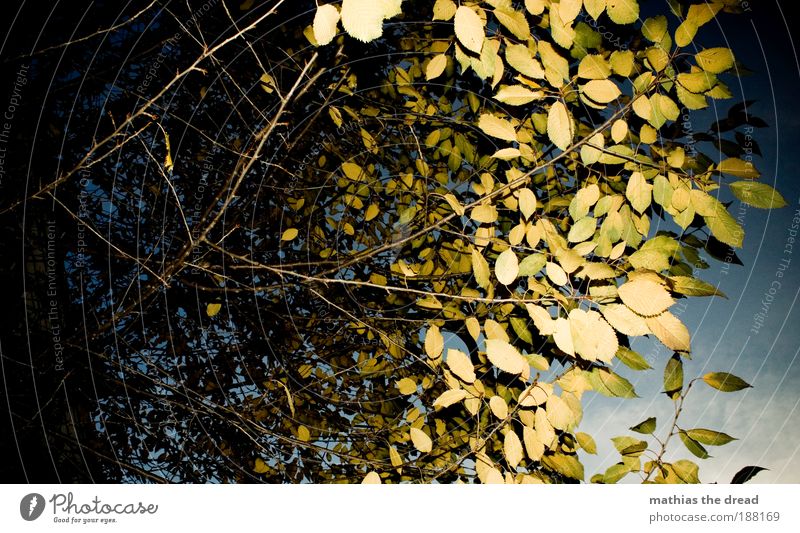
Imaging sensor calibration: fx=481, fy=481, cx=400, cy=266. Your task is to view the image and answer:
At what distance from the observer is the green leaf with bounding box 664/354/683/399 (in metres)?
1.55

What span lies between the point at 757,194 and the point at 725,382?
569 mm

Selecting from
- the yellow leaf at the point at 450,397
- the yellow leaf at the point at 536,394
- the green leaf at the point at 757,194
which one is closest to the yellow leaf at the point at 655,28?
the green leaf at the point at 757,194

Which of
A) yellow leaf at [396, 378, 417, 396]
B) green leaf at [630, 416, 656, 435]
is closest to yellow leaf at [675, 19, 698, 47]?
green leaf at [630, 416, 656, 435]

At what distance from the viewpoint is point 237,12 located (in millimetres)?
2918

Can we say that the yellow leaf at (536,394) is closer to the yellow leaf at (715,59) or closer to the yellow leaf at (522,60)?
the yellow leaf at (522,60)

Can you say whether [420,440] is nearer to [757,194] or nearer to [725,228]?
[725,228]

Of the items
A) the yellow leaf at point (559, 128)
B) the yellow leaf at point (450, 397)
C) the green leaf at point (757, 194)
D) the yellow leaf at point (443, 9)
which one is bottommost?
the yellow leaf at point (450, 397)

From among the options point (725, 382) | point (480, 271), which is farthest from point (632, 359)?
point (480, 271)

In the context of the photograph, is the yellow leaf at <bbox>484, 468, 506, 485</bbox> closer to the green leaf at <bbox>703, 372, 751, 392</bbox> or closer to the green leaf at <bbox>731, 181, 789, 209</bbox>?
the green leaf at <bbox>703, 372, 751, 392</bbox>

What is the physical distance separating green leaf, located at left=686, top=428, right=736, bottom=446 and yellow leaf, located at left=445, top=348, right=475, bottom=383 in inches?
29.5

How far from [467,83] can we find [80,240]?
2.23 metres

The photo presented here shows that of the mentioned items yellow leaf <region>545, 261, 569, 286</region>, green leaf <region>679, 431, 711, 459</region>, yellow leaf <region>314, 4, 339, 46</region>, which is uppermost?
yellow leaf <region>314, 4, 339, 46</region>

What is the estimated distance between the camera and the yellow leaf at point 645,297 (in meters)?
1.18

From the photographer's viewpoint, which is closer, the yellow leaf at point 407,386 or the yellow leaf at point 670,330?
the yellow leaf at point 670,330
